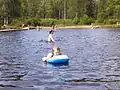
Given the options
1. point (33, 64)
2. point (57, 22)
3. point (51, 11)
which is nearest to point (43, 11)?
point (51, 11)

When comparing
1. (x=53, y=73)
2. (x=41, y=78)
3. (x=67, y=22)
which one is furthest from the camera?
(x=67, y=22)

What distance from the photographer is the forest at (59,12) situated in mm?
135375

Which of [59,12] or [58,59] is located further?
[59,12]

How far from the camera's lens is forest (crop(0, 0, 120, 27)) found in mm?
135375

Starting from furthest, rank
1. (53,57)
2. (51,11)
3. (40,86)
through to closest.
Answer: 1. (51,11)
2. (53,57)
3. (40,86)

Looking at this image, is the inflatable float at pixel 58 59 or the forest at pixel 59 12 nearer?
the inflatable float at pixel 58 59

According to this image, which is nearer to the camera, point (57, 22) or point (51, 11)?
point (57, 22)

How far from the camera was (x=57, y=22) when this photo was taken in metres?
150

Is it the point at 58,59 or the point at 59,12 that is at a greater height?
the point at 59,12

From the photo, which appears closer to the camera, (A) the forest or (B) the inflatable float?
(B) the inflatable float

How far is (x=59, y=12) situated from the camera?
7357 inches

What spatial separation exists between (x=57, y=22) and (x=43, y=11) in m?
38.1

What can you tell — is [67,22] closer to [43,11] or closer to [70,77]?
[43,11]

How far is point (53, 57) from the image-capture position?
30.7m
